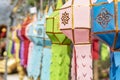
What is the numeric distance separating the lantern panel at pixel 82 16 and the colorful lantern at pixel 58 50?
1.34ft

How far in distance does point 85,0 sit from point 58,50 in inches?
25.4

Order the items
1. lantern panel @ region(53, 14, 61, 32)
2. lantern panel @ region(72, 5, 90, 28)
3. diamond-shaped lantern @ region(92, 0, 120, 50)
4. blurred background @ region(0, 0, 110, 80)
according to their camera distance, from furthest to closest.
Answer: blurred background @ region(0, 0, 110, 80) < lantern panel @ region(53, 14, 61, 32) < lantern panel @ region(72, 5, 90, 28) < diamond-shaped lantern @ region(92, 0, 120, 50)

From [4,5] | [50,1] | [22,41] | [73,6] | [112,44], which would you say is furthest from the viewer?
[4,5]

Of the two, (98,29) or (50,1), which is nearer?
(98,29)

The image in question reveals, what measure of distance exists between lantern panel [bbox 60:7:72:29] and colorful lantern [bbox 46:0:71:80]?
23 cm

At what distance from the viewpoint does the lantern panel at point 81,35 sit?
2.80 m

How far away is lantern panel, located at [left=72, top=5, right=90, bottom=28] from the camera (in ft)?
9.08

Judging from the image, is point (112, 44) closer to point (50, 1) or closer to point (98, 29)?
point (98, 29)

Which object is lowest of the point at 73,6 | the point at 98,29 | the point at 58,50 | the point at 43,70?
the point at 43,70

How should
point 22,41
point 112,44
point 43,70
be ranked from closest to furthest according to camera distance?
point 112,44, point 43,70, point 22,41

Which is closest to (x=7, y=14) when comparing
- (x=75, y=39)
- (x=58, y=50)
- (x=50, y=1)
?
(x=50, y=1)

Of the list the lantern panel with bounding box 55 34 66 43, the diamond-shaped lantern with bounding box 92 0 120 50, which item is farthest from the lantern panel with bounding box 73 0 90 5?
the lantern panel with bounding box 55 34 66 43

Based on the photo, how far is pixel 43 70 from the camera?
3.69 metres

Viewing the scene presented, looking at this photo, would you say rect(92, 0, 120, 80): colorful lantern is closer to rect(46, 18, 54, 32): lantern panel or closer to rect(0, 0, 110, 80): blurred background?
rect(46, 18, 54, 32): lantern panel
